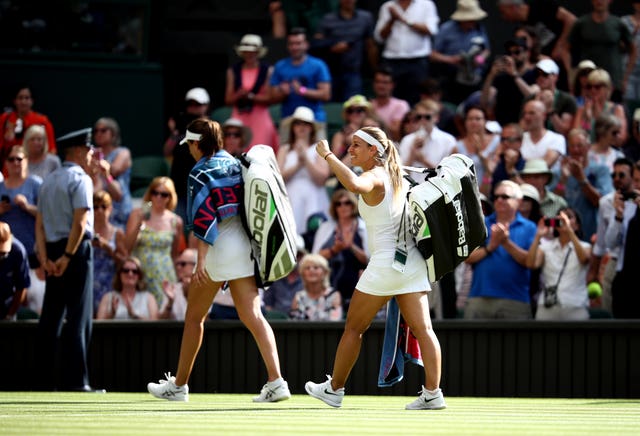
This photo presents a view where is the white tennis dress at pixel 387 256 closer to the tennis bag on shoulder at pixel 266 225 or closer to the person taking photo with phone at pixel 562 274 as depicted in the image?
the tennis bag on shoulder at pixel 266 225

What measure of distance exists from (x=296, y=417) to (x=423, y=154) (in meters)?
7.60

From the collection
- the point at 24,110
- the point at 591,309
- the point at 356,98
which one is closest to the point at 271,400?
the point at 591,309

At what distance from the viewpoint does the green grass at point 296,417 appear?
7617 mm

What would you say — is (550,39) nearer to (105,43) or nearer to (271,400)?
(105,43)

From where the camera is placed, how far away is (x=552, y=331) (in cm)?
1295

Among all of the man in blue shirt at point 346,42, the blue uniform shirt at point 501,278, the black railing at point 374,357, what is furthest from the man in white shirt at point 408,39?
the black railing at point 374,357

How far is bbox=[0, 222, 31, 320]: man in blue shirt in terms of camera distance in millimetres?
13086

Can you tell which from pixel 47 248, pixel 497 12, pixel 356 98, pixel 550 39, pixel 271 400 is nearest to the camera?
pixel 271 400

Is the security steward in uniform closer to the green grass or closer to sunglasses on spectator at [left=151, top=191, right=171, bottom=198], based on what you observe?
the green grass

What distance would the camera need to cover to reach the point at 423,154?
1590 centimetres

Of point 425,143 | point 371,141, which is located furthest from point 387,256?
point 425,143

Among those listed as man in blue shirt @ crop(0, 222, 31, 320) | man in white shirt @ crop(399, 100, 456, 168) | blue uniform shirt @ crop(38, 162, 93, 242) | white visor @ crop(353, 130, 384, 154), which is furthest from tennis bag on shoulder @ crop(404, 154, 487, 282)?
man in white shirt @ crop(399, 100, 456, 168)

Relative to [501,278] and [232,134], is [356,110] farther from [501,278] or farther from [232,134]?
[501,278]

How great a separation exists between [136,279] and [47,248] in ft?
6.61
